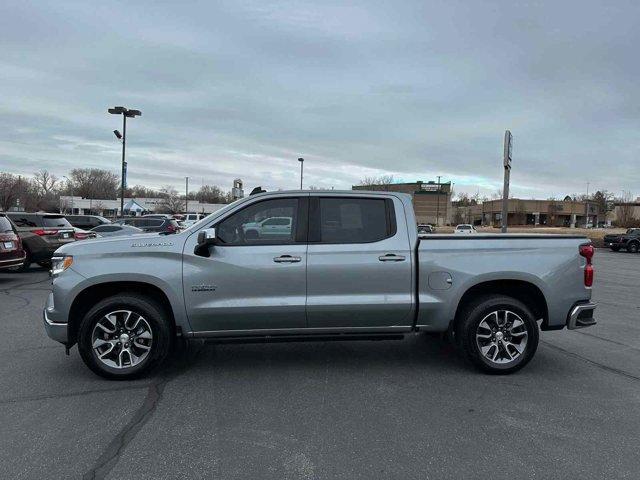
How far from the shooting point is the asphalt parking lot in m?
3.38

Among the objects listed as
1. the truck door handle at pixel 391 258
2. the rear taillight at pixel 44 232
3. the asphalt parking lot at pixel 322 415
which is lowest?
the asphalt parking lot at pixel 322 415

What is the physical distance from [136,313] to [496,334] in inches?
Result: 144

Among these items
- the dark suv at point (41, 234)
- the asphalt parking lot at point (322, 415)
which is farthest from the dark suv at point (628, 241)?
the dark suv at point (41, 234)

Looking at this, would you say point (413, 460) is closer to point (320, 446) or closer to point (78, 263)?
point (320, 446)

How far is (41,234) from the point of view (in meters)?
14.3

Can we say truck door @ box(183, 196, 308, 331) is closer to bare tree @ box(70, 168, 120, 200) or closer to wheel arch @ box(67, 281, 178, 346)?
wheel arch @ box(67, 281, 178, 346)

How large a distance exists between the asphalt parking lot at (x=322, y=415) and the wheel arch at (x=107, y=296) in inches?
21.1

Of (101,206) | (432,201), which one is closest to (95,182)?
(101,206)

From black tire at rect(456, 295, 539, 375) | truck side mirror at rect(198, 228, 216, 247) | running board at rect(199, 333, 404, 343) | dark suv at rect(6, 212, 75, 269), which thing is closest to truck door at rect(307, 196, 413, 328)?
running board at rect(199, 333, 404, 343)

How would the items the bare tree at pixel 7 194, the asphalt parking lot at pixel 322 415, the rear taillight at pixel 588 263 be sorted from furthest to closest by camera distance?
the bare tree at pixel 7 194, the rear taillight at pixel 588 263, the asphalt parking lot at pixel 322 415

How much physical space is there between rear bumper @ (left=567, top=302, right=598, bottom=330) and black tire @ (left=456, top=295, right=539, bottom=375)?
403 mm

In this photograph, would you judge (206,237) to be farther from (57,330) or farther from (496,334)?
(496,334)

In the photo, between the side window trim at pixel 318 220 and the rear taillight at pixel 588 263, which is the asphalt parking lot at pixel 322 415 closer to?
the rear taillight at pixel 588 263

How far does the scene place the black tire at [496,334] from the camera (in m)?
5.18
